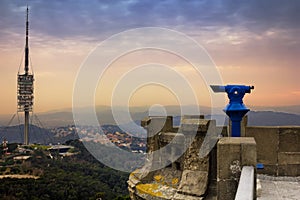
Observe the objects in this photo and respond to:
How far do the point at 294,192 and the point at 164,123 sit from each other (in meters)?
3.08

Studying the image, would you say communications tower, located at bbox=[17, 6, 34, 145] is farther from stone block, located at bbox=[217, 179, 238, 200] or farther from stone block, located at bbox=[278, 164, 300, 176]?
stone block, located at bbox=[217, 179, 238, 200]

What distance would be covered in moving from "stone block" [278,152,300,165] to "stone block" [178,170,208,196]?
1.67m

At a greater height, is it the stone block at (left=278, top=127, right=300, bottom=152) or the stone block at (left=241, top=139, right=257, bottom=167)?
the stone block at (left=241, top=139, right=257, bottom=167)

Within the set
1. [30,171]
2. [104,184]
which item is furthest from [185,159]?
[30,171]

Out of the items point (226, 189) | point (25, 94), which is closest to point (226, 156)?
point (226, 189)

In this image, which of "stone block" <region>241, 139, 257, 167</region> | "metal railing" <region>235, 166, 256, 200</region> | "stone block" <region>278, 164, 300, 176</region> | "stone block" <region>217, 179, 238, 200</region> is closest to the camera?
"metal railing" <region>235, 166, 256, 200</region>

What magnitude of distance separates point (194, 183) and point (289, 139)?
214 centimetres

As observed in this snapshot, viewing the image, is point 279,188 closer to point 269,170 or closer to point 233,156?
point 269,170

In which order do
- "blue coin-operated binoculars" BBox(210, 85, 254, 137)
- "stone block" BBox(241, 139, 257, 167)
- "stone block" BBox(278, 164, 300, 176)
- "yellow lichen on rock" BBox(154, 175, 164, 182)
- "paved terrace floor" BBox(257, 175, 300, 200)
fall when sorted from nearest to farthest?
"stone block" BBox(241, 139, 257, 167)
"paved terrace floor" BBox(257, 175, 300, 200)
"blue coin-operated binoculars" BBox(210, 85, 254, 137)
"stone block" BBox(278, 164, 300, 176)
"yellow lichen on rock" BBox(154, 175, 164, 182)

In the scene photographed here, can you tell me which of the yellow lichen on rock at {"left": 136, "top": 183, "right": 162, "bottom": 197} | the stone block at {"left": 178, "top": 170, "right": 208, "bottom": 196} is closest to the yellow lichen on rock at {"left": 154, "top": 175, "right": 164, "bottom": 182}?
the yellow lichen on rock at {"left": 136, "top": 183, "right": 162, "bottom": 197}

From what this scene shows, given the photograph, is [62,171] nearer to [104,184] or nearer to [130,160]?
[104,184]

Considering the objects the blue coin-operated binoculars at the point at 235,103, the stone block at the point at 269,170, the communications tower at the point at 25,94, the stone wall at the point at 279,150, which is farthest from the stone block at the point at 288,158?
the communications tower at the point at 25,94

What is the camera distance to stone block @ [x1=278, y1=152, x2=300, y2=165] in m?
7.08

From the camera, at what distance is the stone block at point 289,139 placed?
23.4 ft
